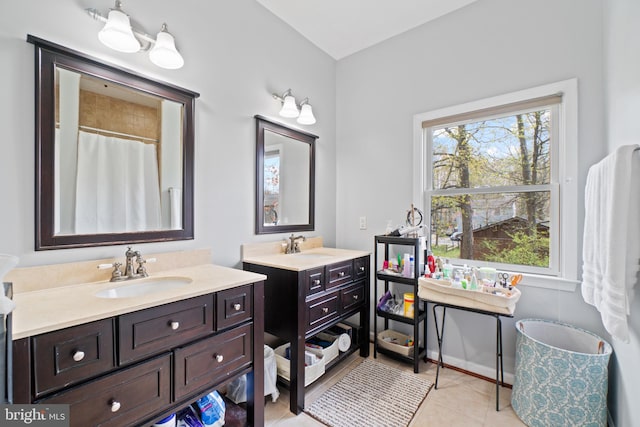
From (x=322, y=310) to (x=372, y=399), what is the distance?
650 mm

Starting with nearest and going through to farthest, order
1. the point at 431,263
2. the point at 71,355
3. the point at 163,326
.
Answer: the point at 71,355, the point at 163,326, the point at 431,263

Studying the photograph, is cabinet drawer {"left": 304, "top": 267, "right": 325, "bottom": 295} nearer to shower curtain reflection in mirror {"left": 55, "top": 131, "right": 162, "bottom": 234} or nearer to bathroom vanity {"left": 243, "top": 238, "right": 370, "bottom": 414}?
bathroom vanity {"left": 243, "top": 238, "right": 370, "bottom": 414}

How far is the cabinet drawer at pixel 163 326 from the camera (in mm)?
1005

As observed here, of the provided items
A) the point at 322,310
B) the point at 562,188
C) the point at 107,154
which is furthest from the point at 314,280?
the point at 562,188

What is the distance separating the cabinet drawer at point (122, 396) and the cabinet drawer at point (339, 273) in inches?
42.7

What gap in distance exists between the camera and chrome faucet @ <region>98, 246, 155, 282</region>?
1346mm

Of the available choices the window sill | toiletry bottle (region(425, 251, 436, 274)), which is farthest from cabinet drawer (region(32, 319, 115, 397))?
the window sill

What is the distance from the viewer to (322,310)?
1.88 m

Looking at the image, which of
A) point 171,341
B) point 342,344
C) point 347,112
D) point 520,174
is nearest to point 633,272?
point 520,174

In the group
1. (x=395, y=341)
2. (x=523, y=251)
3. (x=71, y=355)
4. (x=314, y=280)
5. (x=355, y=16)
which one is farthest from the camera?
(x=395, y=341)

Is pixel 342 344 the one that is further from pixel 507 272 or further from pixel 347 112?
pixel 347 112

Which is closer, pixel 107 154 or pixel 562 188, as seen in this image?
pixel 107 154

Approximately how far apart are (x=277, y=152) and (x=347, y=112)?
1.01 metres

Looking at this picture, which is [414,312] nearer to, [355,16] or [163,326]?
[163,326]
